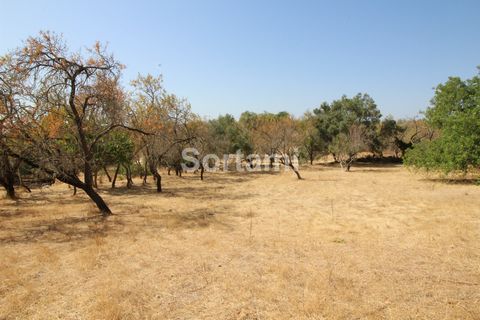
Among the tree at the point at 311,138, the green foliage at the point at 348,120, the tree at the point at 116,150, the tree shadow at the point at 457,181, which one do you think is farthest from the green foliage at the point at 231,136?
the tree shadow at the point at 457,181

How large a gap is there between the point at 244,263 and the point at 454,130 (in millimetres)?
18884

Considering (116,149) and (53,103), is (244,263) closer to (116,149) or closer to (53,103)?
(53,103)

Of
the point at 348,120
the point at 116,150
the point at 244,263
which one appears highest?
the point at 348,120

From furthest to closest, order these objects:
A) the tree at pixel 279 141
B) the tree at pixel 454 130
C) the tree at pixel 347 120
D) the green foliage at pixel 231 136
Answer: the tree at pixel 347 120 < the green foliage at pixel 231 136 < the tree at pixel 279 141 < the tree at pixel 454 130

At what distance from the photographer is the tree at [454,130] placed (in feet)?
62.4

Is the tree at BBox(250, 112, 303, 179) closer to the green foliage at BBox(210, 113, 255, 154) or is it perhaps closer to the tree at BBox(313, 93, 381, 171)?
the green foliage at BBox(210, 113, 255, 154)

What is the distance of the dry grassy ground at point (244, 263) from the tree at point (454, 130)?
6.99 metres

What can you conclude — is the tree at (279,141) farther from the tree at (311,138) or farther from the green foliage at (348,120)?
the green foliage at (348,120)

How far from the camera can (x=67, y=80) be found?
1177 centimetres

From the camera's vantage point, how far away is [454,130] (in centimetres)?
1989

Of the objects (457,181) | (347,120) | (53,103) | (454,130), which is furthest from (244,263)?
(347,120)

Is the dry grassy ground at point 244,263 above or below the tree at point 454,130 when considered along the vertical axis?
below

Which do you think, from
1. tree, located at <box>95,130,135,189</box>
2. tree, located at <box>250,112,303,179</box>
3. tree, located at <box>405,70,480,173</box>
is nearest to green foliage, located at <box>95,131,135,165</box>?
tree, located at <box>95,130,135,189</box>

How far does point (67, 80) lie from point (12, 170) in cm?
842
